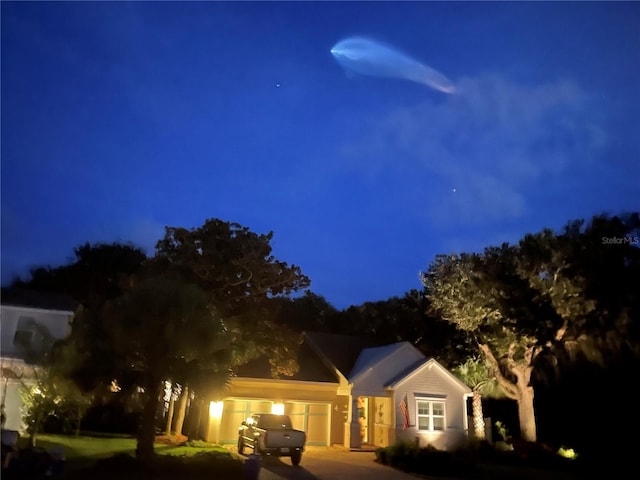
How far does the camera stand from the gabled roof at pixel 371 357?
28.0 m

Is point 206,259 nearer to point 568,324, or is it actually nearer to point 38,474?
point 38,474

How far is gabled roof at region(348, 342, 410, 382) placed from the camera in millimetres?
28047

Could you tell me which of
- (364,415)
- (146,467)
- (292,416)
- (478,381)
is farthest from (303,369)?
(146,467)

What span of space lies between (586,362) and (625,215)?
772cm

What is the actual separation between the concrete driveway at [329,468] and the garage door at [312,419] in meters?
3.15

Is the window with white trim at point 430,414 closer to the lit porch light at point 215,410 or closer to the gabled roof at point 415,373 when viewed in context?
the gabled roof at point 415,373

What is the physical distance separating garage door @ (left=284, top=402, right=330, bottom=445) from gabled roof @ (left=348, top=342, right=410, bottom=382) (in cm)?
237

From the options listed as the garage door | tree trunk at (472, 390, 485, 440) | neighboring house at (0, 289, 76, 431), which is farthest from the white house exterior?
neighboring house at (0, 289, 76, 431)

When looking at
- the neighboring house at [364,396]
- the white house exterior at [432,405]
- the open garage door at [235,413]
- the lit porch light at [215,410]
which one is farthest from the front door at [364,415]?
the lit porch light at [215,410]

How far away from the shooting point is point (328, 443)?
27.8 meters

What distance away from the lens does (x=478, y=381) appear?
30.8 metres

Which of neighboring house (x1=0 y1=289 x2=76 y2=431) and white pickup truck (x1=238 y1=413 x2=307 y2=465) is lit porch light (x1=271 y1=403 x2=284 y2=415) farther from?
neighboring house (x1=0 y1=289 x2=76 y2=431)

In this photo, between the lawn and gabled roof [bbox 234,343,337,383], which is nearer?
the lawn

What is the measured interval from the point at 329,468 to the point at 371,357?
10276mm
